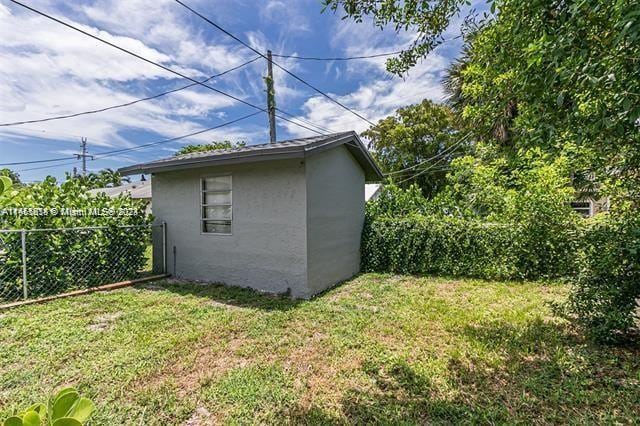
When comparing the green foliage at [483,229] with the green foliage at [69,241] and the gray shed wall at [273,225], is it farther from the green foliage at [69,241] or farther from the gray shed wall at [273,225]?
the green foliage at [69,241]

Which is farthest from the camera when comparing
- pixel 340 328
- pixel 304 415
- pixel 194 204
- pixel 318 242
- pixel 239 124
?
pixel 239 124

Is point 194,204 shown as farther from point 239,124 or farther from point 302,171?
point 239,124

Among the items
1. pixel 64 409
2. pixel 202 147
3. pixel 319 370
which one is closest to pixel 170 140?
pixel 202 147

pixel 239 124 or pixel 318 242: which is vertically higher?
pixel 239 124

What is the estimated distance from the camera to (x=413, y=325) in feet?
14.5

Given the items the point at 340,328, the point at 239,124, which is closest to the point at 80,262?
the point at 340,328

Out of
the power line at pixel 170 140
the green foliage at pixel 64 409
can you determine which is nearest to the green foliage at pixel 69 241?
the green foliage at pixel 64 409

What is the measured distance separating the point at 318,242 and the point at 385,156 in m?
18.1

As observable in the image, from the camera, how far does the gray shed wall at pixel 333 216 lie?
5949 mm

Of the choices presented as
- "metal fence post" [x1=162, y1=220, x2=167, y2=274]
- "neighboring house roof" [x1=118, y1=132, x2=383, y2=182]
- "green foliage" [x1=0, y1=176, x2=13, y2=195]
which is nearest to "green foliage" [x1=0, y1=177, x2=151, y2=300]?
"metal fence post" [x1=162, y1=220, x2=167, y2=274]

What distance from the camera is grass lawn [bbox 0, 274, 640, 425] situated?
2.63 m

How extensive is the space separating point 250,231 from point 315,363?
3.46 m

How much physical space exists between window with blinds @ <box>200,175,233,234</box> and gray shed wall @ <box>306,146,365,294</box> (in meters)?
1.90

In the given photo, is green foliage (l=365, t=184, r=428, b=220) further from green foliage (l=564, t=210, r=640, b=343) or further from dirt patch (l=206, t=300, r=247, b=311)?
green foliage (l=564, t=210, r=640, b=343)
